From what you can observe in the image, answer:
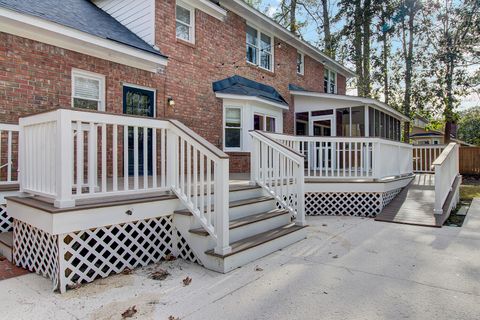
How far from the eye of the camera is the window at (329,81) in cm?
1644

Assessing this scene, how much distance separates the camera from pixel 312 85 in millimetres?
15086

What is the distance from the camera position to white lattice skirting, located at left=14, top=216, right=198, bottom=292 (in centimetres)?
343

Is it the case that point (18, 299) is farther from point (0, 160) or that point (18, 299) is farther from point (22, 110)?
point (22, 110)

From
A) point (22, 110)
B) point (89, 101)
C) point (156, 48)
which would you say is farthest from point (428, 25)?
point (22, 110)

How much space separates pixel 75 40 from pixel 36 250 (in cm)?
434

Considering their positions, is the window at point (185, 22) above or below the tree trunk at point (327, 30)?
below

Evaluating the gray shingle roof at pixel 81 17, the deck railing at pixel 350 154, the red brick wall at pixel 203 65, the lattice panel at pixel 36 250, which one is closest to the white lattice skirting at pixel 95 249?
the lattice panel at pixel 36 250

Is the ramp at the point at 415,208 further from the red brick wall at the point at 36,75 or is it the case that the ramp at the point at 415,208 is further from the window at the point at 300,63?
the window at the point at 300,63

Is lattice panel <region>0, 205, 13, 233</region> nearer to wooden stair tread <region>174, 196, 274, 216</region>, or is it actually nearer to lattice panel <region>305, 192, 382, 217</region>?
wooden stair tread <region>174, 196, 274, 216</region>

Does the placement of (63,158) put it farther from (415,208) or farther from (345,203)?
(415,208)

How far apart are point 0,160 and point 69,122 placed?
333 cm

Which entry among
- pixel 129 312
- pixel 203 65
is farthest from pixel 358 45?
pixel 129 312

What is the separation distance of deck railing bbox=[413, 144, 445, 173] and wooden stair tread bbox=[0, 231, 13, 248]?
47.1 ft

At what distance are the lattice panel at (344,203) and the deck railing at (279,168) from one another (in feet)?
6.34
